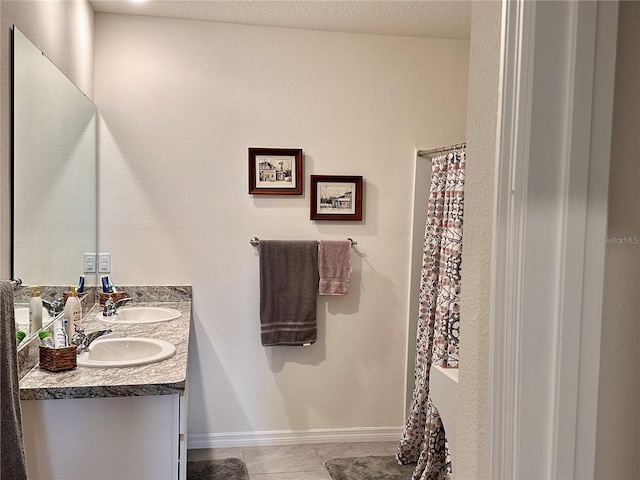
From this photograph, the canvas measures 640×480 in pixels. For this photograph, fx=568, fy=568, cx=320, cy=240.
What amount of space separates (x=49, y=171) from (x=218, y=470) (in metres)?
1.76

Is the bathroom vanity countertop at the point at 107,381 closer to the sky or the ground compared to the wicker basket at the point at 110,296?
closer to the ground

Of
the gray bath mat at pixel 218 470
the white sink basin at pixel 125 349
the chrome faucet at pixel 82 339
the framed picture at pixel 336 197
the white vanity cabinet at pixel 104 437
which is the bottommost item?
the gray bath mat at pixel 218 470

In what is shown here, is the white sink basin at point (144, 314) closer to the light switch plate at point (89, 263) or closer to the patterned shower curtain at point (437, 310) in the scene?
the light switch plate at point (89, 263)

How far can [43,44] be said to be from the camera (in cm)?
216

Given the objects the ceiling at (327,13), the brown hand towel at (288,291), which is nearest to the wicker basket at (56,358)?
the brown hand towel at (288,291)

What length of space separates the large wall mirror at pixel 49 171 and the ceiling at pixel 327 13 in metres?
0.68

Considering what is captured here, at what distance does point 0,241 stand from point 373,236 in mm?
2137

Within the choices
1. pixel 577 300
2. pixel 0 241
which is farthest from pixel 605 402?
pixel 0 241

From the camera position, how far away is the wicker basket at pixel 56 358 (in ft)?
6.27

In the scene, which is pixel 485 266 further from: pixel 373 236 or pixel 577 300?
pixel 373 236

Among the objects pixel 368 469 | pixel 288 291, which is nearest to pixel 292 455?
Answer: pixel 368 469

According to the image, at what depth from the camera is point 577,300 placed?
2.34ft

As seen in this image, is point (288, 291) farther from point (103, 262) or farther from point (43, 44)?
point (43, 44)

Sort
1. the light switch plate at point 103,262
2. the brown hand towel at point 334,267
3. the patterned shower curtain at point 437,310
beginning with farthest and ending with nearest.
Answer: the brown hand towel at point 334,267 → the light switch plate at point 103,262 → the patterned shower curtain at point 437,310
